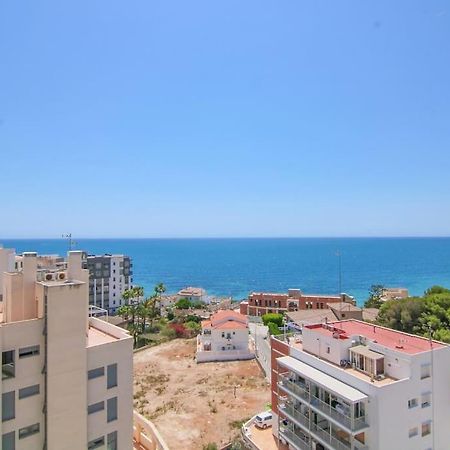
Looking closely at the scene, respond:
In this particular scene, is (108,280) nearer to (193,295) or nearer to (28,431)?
(193,295)

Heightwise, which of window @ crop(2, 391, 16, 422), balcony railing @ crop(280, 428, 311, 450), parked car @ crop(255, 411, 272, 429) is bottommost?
parked car @ crop(255, 411, 272, 429)

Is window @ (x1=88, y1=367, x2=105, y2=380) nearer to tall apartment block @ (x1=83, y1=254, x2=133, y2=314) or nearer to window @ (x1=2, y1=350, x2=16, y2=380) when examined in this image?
window @ (x1=2, y1=350, x2=16, y2=380)

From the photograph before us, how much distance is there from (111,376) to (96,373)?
760 millimetres

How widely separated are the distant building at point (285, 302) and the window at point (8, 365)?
225 ft

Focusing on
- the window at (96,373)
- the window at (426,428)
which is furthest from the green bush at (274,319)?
the window at (96,373)

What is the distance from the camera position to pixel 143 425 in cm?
2456

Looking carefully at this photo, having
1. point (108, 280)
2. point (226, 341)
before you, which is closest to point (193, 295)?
point (108, 280)

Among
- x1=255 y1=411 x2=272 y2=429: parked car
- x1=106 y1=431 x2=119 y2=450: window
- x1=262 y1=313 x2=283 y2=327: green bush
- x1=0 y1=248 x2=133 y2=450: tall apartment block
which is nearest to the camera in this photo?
x1=0 y1=248 x2=133 y2=450: tall apartment block

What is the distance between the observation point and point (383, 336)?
27.1 meters

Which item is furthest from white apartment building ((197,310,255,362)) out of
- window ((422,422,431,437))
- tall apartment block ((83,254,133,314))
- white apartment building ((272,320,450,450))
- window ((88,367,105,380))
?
tall apartment block ((83,254,133,314))

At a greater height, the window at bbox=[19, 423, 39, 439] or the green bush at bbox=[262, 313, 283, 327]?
the window at bbox=[19, 423, 39, 439]

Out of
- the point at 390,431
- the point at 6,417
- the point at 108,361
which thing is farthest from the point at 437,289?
the point at 6,417

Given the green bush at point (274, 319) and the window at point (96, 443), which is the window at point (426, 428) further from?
the green bush at point (274, 319)

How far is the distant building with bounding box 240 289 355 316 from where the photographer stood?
78125 mm
